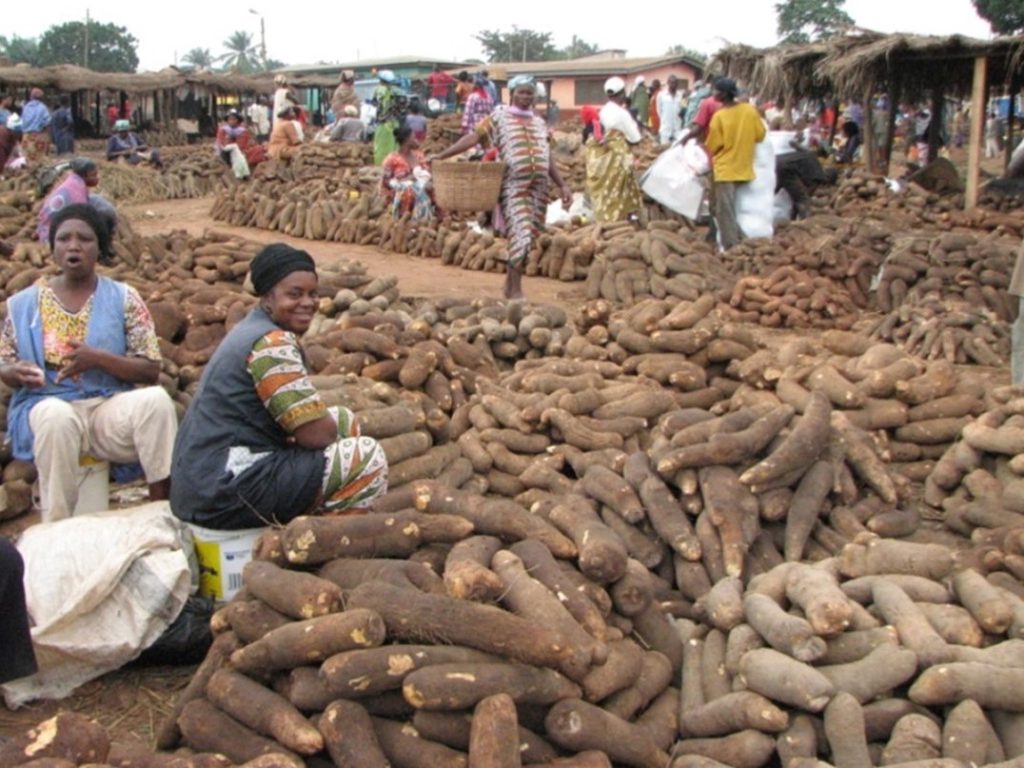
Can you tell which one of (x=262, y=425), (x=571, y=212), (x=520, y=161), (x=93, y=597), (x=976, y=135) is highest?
(x=976, y=135)

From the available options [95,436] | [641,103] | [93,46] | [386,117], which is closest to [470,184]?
[95,436]

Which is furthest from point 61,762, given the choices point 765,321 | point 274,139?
point 274,139

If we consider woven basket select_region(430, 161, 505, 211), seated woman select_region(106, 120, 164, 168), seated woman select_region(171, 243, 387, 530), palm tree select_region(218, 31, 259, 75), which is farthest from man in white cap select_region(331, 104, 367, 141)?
palm tree select_region(218, 31, 259, 75)

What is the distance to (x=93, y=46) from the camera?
191ft

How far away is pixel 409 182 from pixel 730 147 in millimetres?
4108

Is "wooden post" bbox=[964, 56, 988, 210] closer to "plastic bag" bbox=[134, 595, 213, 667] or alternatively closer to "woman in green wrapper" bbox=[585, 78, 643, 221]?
"woman in green wrapper" bbox=[585, 78, 643, 221]

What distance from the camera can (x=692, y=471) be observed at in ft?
13.6

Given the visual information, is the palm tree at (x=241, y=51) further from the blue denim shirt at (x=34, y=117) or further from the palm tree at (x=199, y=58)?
the blue denim shirt at (x=34, y=117)

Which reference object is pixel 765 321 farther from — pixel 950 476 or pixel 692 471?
pixel 692 471

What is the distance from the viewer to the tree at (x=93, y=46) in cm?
5756

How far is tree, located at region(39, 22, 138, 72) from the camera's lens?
189ft

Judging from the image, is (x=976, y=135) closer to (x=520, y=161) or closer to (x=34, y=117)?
(x=520, y=161)

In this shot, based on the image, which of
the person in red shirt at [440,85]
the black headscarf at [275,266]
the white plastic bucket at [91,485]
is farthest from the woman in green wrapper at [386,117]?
the black headscarf at [275,266]

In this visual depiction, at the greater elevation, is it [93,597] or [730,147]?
[730,147]
